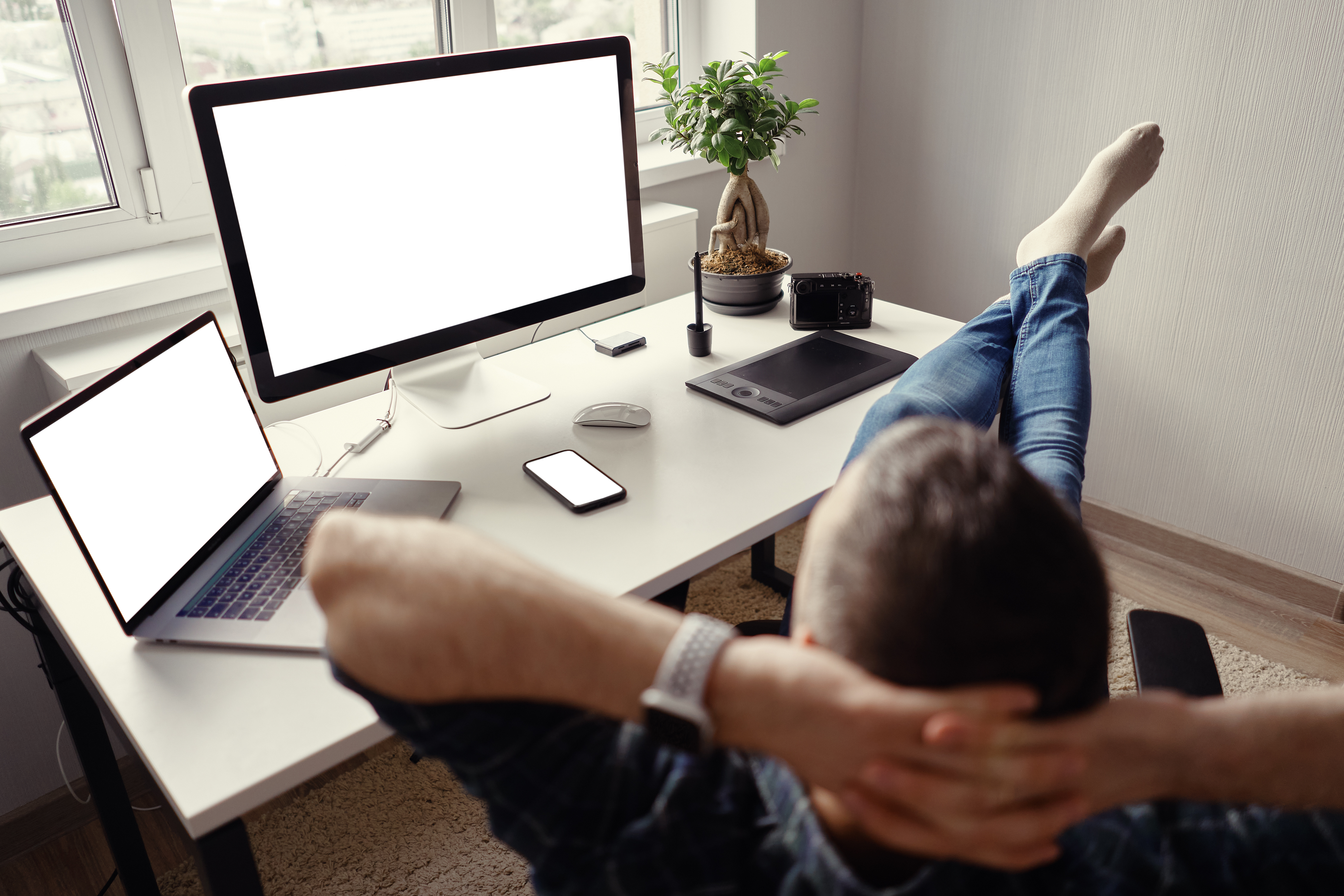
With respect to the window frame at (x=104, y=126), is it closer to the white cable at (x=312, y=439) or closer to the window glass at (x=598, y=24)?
the white cable at (x=312, y=439)

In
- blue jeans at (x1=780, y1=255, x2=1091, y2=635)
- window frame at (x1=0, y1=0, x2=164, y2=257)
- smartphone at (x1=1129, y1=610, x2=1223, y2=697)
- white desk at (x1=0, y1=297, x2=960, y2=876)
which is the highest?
window frame at (x1=0, y1=0, x2=164, y2=257)

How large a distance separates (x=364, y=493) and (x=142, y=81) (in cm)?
85

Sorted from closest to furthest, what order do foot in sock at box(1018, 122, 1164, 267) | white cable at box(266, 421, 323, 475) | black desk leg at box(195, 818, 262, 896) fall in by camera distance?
black desk leg at box(195, 818, 262, 896) → white cable at box(266, 421, 323, 475) → foot in sock at box(1018, 122, 1164, 267)

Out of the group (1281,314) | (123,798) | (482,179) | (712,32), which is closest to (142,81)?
(482,179)

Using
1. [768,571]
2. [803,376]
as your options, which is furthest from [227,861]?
[768,571]

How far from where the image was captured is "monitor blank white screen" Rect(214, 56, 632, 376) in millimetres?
1104

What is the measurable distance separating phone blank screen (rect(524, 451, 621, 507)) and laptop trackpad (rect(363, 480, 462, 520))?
11 centimetres

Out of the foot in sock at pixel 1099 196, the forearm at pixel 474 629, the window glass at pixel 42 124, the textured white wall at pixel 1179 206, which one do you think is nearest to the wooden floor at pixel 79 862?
the window glass at pixel 42 124

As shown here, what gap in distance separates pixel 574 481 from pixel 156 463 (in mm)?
465

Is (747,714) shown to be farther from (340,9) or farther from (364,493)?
(340,9)

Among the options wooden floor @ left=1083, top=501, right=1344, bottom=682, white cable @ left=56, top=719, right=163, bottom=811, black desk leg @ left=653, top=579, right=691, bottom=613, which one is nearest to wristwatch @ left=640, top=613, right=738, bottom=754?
black desk leg @ left=653, top=579, right=691, bottom=613

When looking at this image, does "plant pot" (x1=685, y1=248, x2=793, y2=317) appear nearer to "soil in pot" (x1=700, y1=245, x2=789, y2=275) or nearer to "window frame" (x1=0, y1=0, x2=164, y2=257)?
"soil in pot" (x1=700, y1=245, x2=789, y2=275)

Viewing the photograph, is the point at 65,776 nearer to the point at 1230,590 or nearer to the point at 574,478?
the point at 574,478

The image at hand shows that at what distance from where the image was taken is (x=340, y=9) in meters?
1.65
